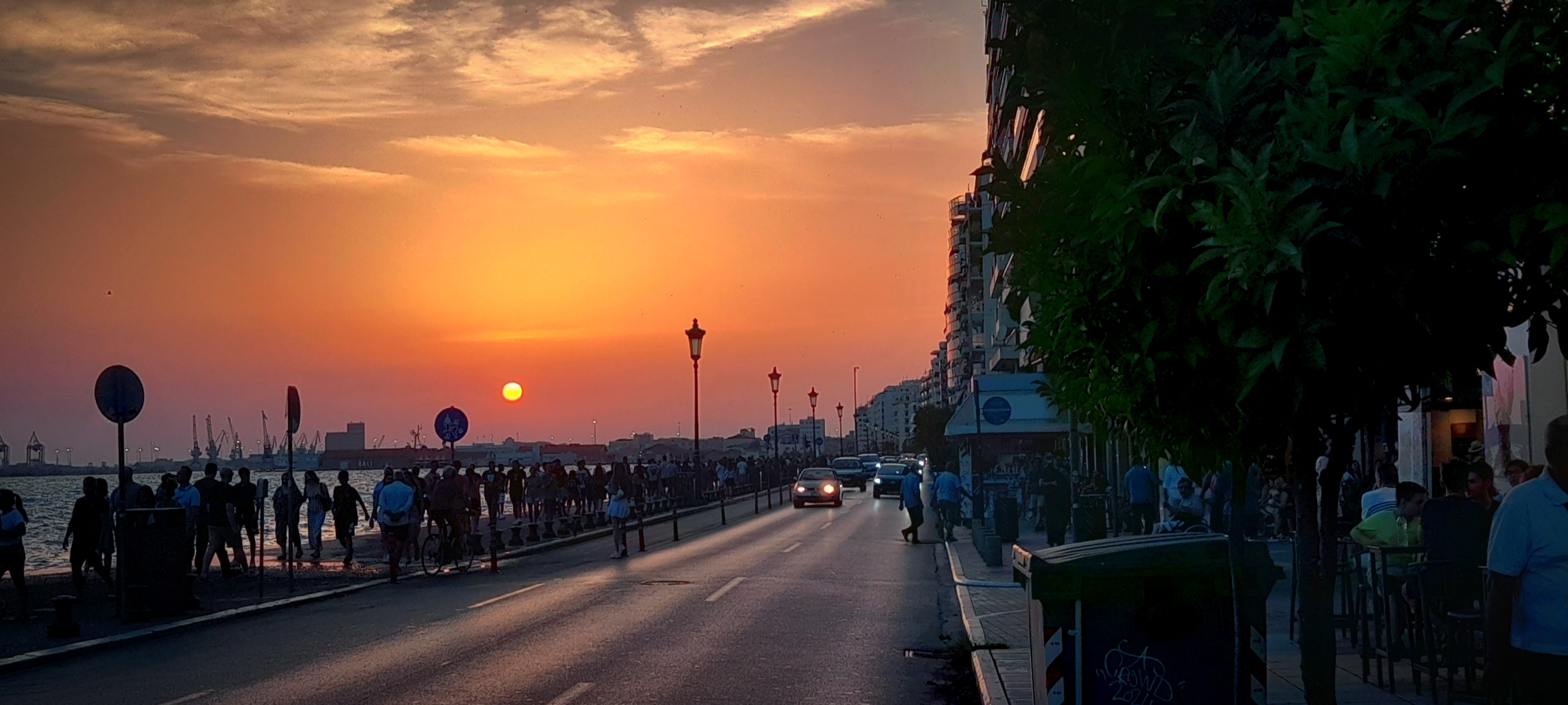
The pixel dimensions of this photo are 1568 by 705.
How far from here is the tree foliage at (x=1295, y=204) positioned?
517cm

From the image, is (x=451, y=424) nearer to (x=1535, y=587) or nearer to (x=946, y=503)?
(x=946, y=503)

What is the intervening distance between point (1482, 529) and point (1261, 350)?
16.6 ft

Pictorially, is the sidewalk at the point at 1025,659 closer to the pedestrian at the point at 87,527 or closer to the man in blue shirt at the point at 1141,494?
the man in blue shirt at the point at 1141,494

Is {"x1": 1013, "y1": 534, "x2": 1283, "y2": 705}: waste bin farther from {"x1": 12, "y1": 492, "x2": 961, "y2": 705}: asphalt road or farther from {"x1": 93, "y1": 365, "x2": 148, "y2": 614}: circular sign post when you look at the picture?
{"x1": 93, "y1": 365, "x2": 148, "y2": 614}: circular sign post

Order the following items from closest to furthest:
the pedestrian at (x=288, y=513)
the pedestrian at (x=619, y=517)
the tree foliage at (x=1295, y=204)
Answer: the tree foliage at (x=1295, y=204)
the pedestrian at (x=288, y=513)
the pedestrian at (x=619, y=517)

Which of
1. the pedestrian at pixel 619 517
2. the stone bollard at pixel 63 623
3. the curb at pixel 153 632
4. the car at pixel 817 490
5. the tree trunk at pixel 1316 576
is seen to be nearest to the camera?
the tree trunk at pixel 1316 576

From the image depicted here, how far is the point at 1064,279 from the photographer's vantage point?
19.7ft

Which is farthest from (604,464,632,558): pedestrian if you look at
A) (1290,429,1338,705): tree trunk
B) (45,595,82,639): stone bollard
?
(1290,429,1338,705): tree trunk

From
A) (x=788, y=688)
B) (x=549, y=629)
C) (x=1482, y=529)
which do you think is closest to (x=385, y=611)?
(x=549, y=629)

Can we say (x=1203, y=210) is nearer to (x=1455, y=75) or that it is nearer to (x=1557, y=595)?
(x=1455, y=75)

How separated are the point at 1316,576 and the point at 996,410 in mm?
20206

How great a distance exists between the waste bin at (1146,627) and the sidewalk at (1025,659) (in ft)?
3.60

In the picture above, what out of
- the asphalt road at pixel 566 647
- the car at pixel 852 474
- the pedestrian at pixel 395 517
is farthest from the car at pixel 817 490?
the pedestrian at pixel 395 517

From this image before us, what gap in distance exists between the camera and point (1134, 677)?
694cm
